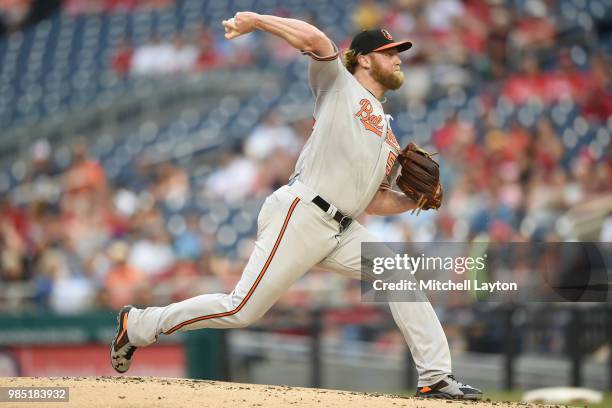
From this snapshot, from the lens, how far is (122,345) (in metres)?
4.71

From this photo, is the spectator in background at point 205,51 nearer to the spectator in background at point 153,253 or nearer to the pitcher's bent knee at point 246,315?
the spectator in background at point 153,253

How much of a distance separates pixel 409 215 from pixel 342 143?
15.7 feet

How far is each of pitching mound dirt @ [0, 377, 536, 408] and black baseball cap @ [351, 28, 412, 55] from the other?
5.04 feet

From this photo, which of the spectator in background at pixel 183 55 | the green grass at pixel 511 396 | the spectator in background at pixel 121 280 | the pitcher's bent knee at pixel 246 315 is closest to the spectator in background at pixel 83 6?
the spectator in background at pixel 183 55

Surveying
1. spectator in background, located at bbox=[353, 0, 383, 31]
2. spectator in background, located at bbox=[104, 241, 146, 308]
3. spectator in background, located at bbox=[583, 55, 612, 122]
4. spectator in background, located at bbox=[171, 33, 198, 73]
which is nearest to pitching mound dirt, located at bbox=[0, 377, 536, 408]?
spectator in background, located at bbox=[104, 241, 146, 308]

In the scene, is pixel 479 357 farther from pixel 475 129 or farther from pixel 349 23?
pixel 349 23

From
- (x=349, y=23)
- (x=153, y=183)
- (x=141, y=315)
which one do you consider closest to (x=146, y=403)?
(x=141, y=315)

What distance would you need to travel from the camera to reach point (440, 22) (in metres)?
11.7

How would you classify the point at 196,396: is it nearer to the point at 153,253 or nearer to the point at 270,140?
the point at 153,253

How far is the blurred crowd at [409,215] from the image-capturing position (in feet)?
28.6

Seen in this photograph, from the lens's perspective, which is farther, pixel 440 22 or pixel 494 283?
pixel 440 22

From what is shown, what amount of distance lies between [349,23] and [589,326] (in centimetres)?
621

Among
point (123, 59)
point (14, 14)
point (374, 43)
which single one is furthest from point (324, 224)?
point (14, 14)

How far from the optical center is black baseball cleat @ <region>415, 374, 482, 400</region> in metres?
4.52
